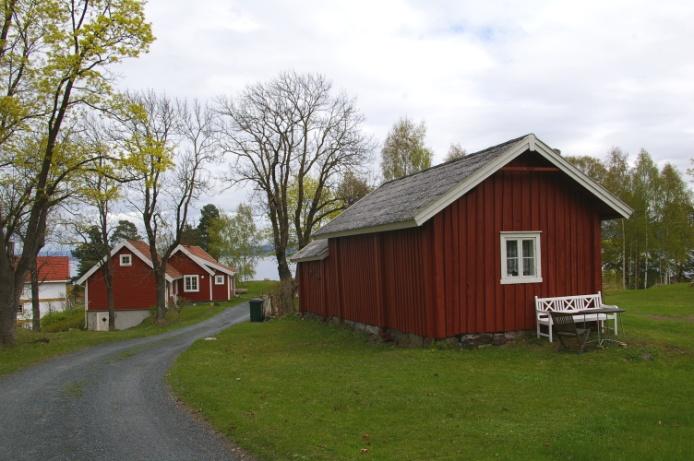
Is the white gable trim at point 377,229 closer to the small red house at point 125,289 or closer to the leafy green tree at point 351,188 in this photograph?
the leafy green tree at point 351,188

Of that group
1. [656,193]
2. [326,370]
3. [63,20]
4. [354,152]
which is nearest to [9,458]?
[326,370]

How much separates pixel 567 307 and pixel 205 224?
66227 mm

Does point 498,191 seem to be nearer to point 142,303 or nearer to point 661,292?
point 661,292

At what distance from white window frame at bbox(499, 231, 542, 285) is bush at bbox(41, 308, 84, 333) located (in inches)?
1450

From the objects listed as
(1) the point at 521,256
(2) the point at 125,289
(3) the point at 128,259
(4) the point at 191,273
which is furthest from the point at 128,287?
(1) the point at 521,256

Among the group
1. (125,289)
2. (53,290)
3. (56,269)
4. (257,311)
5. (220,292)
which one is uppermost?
(56,269)

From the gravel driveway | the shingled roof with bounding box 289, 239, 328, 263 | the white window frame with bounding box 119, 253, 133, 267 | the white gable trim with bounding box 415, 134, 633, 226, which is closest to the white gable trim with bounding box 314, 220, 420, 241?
the white gable trim with bounding box 415, 134, 633, 226

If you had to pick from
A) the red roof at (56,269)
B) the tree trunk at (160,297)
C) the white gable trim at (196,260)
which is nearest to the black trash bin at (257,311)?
the tree trunk at (160,297)

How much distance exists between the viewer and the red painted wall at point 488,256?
13.9 m

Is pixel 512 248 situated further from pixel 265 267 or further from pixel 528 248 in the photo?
pixel 265 267

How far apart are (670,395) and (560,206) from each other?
6.57 m

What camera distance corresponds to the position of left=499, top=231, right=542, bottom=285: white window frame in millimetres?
14430

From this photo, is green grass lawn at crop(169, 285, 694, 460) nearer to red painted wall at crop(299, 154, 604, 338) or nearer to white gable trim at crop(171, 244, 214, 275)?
red painted wall at crop(299, 154, 604, 338)

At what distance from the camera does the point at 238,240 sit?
269ft
